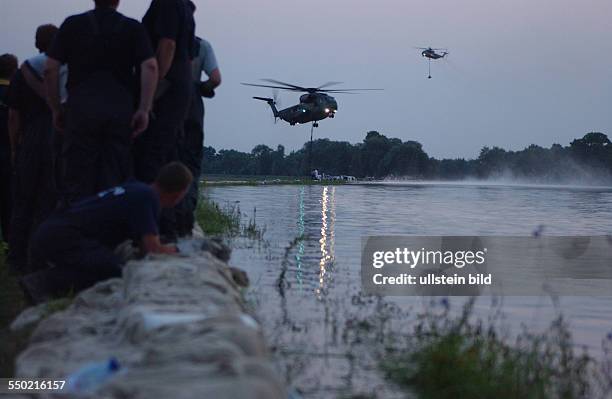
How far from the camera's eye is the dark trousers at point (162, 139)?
763cm

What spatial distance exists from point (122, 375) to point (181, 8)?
4.87 metres

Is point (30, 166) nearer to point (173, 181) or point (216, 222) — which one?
point (173, 181)

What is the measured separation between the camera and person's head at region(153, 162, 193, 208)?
630cm

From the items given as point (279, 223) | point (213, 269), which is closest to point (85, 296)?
point (213, 269)

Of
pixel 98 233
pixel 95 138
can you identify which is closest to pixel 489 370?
pixel 98 233

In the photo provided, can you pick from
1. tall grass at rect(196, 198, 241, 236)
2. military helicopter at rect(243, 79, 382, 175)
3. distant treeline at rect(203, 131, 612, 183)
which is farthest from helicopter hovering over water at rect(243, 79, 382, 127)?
distant treeline at rect(203, 131, 612, 183)

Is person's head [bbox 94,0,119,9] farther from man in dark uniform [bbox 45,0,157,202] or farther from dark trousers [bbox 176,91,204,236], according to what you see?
dark trousers [bbox 176,91,204,236]

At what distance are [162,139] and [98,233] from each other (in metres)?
1.44

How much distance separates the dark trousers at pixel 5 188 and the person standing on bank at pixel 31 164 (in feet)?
3.17

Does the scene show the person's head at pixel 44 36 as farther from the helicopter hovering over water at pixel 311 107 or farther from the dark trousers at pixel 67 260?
the helicopter hovering over water at pixel 311 107

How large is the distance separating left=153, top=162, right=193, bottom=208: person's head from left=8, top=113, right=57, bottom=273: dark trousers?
198cm

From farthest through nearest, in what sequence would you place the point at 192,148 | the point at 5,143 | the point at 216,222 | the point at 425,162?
the point at 425,162 → the point at 216,222 → the point at 5,143 → the point at 192,148

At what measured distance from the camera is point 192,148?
848cm

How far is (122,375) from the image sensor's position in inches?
134
